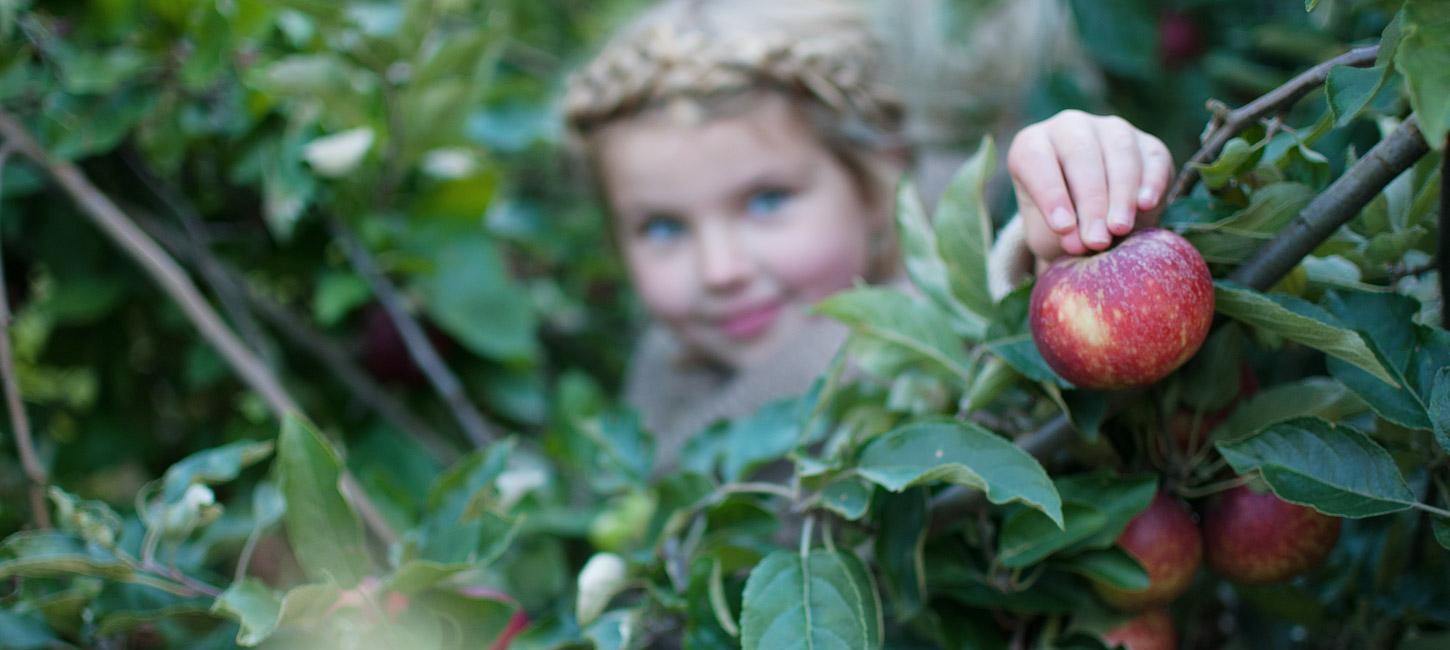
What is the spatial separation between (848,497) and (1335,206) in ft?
0.85

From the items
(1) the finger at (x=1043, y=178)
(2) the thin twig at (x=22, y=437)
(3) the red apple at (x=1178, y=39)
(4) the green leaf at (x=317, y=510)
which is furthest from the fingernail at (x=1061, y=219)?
(3) the red apple at (x=1178, y=39)

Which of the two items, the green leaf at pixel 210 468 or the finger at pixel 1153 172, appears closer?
the finger at pixel 1153 172

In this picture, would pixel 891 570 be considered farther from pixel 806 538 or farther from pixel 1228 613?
pixel 1228 613

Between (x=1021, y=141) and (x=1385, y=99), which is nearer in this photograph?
(x=1021, y=141)

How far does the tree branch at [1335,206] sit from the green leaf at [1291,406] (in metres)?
0.10

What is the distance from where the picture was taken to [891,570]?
1.97 feet

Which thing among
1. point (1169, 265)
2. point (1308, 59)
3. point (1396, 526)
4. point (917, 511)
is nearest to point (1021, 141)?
point (1169, 265)

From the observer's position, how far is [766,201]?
3.50 feet

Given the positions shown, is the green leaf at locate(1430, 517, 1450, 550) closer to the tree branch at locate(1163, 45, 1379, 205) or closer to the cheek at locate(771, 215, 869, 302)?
the tree branch at locate(1163, 45, 1379, 205)

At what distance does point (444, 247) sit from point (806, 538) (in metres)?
0.71

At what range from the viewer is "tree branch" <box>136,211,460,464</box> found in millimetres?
1100

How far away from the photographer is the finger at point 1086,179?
50cm

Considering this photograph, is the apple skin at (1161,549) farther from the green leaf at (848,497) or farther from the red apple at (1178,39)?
the red apple at (1178,39)

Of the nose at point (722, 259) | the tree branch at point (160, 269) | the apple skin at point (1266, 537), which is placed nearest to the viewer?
the apple skin at point (1266, 537)
